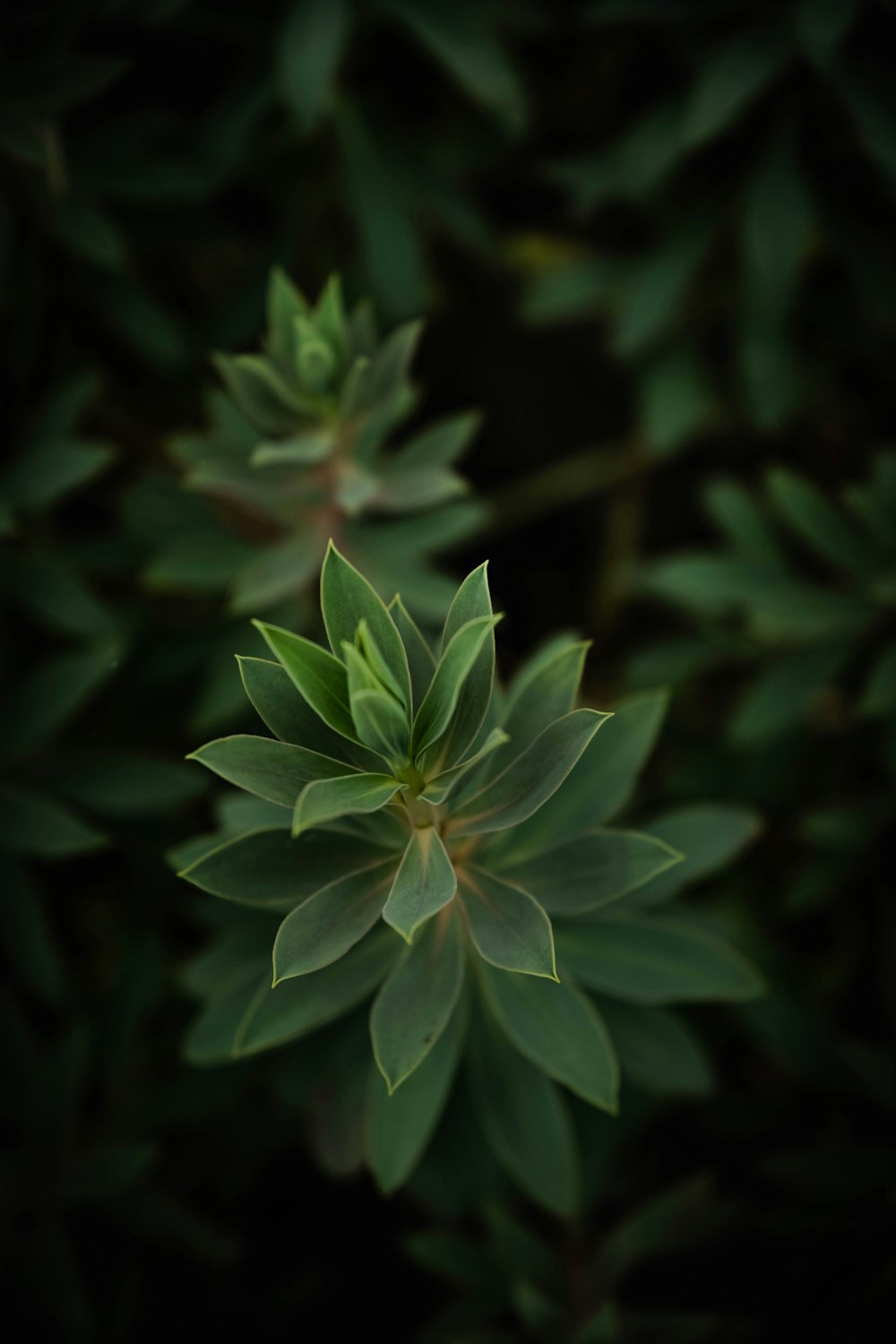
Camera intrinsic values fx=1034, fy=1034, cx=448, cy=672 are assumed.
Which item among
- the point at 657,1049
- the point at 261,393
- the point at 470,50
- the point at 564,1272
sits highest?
the point at 470,50

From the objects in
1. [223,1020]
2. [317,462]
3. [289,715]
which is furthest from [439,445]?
[223,1020]

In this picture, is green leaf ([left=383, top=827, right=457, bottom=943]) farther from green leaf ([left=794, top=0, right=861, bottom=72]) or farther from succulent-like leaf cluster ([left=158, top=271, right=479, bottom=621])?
green leaf ([left=794, top=0, right=861, bottom=72])

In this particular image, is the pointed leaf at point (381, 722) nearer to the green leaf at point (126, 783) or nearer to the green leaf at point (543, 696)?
the green leaf at point (543, 696)

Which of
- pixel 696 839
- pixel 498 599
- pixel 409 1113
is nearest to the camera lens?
pixel 409 1113

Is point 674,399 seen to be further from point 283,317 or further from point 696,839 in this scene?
point 696,839

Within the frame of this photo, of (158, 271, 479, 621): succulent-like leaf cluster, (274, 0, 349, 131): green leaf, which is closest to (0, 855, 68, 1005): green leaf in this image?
(158, 271, 479, 621): succulent-like leaf cluster

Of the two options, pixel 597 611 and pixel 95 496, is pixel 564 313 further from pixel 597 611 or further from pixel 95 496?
pixel 95 496

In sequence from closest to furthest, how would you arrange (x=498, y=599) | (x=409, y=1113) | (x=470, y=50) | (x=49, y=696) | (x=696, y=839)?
(x=409, y=1113)
(x=696, y=839)
(x=49, y=696)
(x=470, y=50)
(x=498, y=599)
